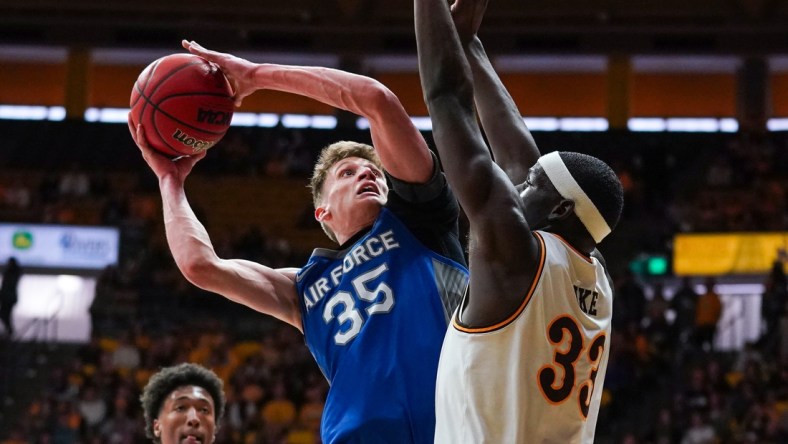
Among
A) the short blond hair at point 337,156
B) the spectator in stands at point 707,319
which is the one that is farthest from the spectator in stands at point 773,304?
the short blond hair at point 337,156

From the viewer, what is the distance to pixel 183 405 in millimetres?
5199

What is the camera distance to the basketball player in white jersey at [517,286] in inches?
111

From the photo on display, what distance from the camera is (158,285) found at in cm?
1664

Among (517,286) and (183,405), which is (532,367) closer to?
(517,286)

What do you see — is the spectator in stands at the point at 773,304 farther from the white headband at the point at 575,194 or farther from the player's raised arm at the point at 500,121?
the white headband at the point at 575,194

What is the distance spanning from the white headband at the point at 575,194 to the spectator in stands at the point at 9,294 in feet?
45.4

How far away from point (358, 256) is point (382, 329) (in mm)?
319

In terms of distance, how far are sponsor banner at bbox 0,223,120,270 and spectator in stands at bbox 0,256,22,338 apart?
81.0 inches

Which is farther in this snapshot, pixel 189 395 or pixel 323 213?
pixel 189 395

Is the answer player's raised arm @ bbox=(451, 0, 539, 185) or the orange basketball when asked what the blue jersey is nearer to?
player's raised arm @ bbox=(451, 0, 539, 185)

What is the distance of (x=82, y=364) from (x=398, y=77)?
1175 centimetres

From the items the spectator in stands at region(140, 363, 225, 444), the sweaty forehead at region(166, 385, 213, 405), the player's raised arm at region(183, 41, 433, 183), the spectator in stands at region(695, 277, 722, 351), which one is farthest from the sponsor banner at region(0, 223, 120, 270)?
the player's raised arm at region(183, 41, 433, 183)

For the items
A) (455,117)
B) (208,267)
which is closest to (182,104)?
(208,267)

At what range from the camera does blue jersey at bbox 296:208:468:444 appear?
11.6 ft
